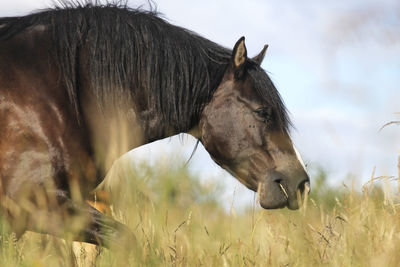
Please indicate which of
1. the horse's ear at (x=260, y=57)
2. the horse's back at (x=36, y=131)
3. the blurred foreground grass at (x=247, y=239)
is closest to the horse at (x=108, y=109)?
the horse's back at (x=36, y=131)

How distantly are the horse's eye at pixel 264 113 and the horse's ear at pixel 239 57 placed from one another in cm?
35

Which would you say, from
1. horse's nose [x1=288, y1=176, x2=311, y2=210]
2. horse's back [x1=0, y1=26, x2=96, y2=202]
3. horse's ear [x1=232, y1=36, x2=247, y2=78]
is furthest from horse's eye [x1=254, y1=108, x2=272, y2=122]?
horse's back [x1=0, y1=26, x2=96, y2=202]

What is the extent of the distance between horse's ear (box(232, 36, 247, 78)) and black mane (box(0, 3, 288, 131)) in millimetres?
149

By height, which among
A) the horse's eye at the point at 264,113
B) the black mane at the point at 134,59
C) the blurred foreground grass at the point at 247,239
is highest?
the black mane at the point at 134,59

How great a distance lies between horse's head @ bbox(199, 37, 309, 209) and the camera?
4.46 m

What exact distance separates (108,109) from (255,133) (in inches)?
49.2

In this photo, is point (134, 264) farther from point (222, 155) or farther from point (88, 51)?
point (88, 51)

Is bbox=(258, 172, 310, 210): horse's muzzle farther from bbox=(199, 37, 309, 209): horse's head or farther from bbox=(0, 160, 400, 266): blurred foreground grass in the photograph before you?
bbox=(0, 160, 400, 266): blurred foreground grass

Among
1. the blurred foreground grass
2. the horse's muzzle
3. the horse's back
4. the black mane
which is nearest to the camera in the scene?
the blurred foreground grass

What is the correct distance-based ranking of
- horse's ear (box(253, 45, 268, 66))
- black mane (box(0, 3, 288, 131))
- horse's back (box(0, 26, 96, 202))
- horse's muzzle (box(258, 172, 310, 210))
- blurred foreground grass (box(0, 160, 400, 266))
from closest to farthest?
blurred foreground grass (box(0, 160, 400, 266))
horse's back (box(0, 26, 96, 202))
black mane (box(0, 3, 288, 131))
horse's muzzle (box(258, 172, 310, 210))
horse's ear (box(253, 45, 268, 66))

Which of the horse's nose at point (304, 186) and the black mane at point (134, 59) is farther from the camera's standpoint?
the horse's nose at point (304, 186)

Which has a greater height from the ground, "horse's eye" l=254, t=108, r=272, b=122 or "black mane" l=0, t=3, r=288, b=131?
"black mane" l=0, t=3, r=288, b=131

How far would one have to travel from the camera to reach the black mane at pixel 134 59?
14.0ft

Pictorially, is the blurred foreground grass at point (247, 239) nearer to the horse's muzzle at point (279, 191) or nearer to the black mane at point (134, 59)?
the horse's muzzle at point (279, 191)
